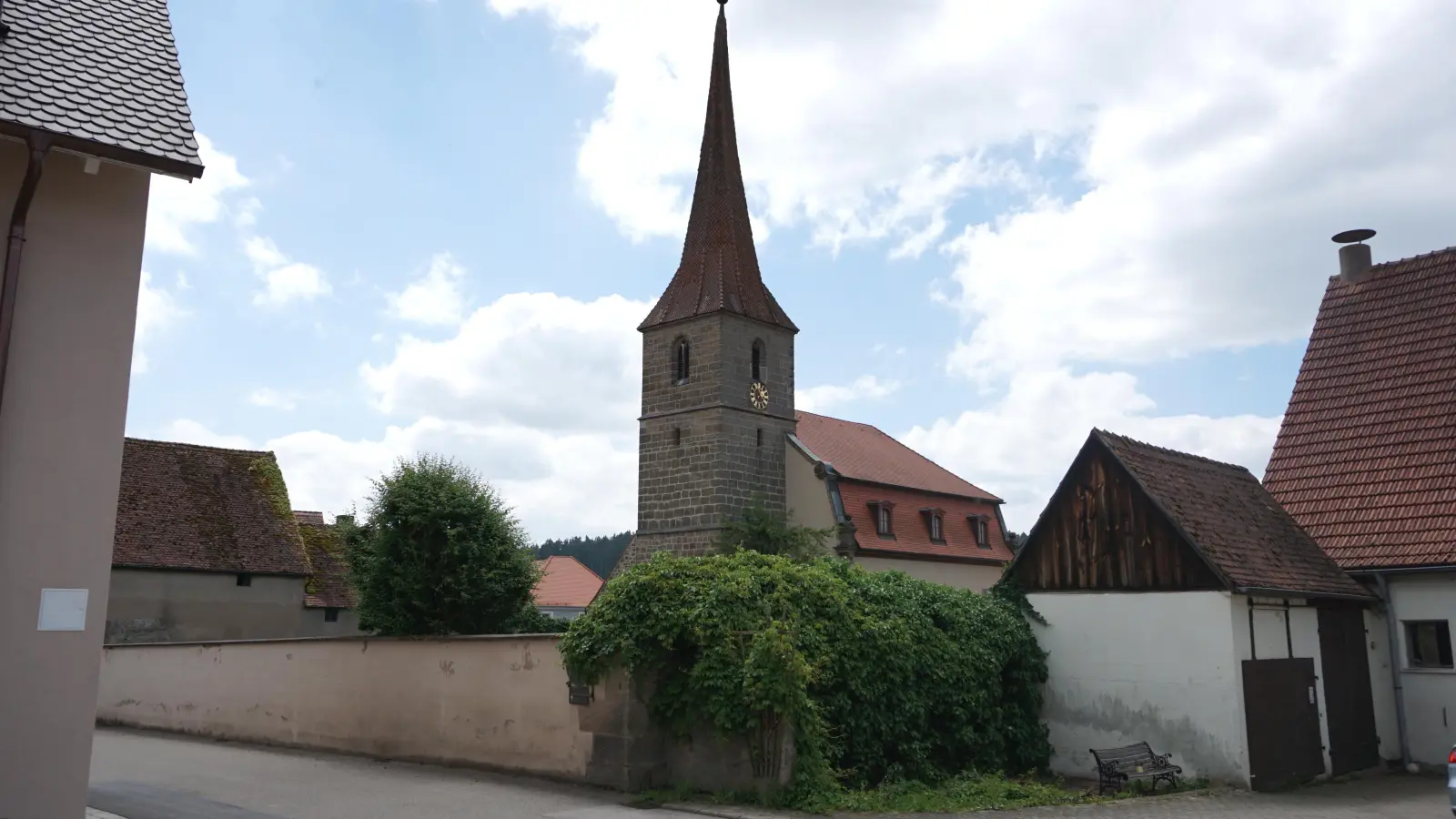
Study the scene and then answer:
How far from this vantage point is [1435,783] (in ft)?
58.3

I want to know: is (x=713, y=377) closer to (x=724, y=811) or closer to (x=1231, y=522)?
(x=1231, y=522)

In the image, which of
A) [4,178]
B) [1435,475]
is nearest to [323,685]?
[4,178]

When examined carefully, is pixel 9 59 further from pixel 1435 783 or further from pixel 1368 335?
pixel 1368 335

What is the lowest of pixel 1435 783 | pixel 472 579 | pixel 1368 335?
Result: pixel 1435 783

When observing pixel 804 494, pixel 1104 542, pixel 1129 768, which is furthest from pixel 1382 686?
pixel 804 494

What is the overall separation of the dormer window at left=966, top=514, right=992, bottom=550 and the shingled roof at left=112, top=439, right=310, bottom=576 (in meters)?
25.4

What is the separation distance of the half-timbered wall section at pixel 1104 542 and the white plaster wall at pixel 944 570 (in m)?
19.9

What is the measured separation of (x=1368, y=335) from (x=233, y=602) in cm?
2999

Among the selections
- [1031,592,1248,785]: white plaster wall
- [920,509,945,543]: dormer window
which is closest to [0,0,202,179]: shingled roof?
[1031,592,1248,785]: white plaster wall

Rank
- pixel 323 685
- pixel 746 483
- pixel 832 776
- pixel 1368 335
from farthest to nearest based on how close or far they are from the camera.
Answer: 1. pixel 746 483
2. pixel 1368 335
3. pixel 323 685
4. pixel 832 776

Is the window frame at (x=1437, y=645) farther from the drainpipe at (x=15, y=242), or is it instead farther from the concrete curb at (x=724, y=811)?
the drainpipe at (x=15, y=242)

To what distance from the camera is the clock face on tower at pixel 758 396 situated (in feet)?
132

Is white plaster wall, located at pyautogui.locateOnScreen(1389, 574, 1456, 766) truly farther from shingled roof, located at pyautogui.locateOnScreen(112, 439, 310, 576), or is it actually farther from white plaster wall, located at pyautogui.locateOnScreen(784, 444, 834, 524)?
shingled roof, located at pyautogui.locateOnScreen(112, 439, 310, 576)

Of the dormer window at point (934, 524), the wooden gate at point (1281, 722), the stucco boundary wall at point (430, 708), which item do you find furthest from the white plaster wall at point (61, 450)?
the dormer window at point (934, 524)
